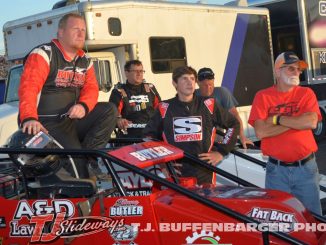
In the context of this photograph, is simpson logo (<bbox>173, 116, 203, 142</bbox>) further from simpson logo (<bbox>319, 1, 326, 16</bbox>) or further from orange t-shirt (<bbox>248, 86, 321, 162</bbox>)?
simpson logo (<bbox>319, 1, 326, 16</bbox>)

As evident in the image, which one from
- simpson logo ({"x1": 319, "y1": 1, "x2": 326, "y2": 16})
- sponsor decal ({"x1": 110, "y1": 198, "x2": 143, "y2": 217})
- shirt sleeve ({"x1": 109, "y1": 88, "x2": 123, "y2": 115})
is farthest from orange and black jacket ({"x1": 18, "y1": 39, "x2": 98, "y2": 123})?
simpson logo ({"x1": 319, "y1": 1, "x2": 326, "y2": 16})

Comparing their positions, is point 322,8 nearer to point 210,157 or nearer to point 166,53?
point 166,53

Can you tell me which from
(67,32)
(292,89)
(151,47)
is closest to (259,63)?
A: (151,47)

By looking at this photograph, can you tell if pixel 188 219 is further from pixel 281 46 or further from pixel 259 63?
pixel 281 46

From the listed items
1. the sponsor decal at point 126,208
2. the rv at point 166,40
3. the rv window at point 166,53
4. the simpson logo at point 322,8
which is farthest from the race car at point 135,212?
the simpson logo at point 322,8

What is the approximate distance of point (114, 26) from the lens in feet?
26.5

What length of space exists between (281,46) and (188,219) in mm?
10008

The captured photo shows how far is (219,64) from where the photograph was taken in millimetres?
9945

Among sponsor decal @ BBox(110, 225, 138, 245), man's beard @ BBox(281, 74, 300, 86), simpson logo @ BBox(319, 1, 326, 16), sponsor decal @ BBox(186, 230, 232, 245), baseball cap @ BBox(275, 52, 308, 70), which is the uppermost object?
simpson logo @ BBox(319, 1, 326, 16)

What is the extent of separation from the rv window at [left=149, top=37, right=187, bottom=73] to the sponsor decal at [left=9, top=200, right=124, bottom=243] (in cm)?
518

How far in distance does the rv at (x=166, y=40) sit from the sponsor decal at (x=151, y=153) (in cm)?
396

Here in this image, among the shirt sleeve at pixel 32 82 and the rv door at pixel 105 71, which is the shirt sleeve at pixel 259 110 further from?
the rv door at pixel 105 71

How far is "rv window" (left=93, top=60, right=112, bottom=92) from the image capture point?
7770 millimetres

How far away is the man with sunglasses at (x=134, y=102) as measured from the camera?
20.5ft
